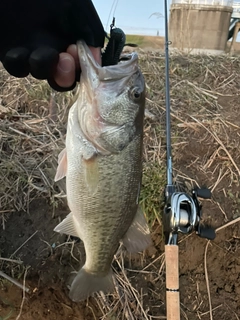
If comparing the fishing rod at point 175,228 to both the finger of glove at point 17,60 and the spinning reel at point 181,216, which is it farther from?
the finger of glove at point 17,60

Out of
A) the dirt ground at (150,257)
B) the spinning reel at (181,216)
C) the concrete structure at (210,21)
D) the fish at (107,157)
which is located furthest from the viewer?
the concrete structure at (210,21)

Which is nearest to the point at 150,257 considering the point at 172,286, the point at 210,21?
the point at 172,286

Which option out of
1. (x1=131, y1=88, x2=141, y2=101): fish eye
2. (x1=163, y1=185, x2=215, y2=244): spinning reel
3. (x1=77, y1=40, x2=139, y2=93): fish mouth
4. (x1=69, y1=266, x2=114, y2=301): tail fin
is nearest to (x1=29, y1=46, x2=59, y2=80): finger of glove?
(x1=77, y1=40, x2=139, y2=93): fish mouth

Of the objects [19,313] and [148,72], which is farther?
[148,72]

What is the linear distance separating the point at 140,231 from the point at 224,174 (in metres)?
1.95

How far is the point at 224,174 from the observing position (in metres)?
3.74

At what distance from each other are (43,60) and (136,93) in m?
0.47

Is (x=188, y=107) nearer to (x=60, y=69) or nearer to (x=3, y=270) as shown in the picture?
(x=3, y=270)

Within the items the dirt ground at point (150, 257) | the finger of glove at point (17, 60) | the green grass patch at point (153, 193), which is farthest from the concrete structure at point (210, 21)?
the finger of glove at point (17, 60)

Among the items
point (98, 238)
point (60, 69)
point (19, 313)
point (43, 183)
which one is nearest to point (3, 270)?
point (19, 313)

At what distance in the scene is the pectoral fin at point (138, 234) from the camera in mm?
1982

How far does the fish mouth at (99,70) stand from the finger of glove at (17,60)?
0.20m

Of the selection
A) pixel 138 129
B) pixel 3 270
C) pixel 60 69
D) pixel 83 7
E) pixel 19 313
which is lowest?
pixel 19 313

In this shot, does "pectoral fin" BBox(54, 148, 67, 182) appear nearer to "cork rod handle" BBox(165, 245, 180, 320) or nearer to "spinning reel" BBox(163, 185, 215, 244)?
"spinning reel" BBox(163, 185, 215, 244)
